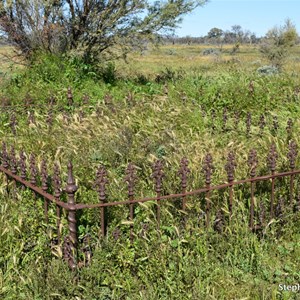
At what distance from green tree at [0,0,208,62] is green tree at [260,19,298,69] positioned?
13.8 m

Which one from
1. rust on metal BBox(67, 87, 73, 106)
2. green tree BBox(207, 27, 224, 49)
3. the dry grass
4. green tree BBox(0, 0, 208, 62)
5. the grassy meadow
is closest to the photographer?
the grassy meadow

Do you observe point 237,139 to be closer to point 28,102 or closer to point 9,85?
point 28,102

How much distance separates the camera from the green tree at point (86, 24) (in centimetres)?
1013

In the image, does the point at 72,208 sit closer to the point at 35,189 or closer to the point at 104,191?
the point at 104,191

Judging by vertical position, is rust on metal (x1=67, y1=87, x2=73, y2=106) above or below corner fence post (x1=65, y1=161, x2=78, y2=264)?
above

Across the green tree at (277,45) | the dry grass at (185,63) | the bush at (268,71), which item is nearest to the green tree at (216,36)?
the dry grass at (185,63)

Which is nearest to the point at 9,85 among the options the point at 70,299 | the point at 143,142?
the point at 143,142

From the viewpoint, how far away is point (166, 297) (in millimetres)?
2920

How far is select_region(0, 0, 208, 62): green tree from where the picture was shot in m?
10.1

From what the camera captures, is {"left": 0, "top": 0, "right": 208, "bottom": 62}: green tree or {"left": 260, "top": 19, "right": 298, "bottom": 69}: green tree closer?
{"left": 0, "top": 0, "right": 208, "bottom": 62}: green tree

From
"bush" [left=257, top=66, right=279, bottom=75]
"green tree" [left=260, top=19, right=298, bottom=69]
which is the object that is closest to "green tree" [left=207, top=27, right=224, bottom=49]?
"green tree" [left=260, top=19, right=298, bottom=69]

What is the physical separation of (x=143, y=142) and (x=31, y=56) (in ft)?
20.7

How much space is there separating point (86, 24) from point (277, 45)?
19293 mm

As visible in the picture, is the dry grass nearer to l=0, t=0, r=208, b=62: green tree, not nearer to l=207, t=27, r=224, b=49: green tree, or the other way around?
l=0, t=0, r=208, b=62: green tree
